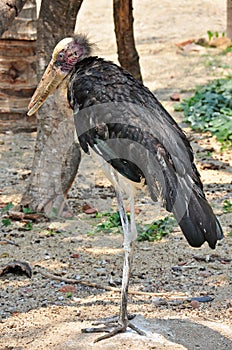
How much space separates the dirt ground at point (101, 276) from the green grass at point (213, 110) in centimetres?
14

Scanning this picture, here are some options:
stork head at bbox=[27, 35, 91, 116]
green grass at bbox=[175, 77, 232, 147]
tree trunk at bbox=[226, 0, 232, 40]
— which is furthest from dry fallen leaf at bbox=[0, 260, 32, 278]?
tree trunk at bbox=[226, 0, 232, 40]

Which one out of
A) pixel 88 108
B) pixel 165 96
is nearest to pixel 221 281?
pixel 88 108

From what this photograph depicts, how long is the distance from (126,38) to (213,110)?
5.06ft

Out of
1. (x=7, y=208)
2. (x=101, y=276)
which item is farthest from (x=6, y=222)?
(x=101, y=276)

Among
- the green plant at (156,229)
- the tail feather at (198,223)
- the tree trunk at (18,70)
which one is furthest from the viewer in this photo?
the tree trunk at (18,70)

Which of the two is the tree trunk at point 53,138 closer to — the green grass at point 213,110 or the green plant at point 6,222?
the green plant at point 6,222

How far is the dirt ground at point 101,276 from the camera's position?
13.9 ft

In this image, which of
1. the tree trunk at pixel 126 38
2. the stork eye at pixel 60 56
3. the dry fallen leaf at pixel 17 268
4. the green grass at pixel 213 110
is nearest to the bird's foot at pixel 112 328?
the dry fallen leaf at pixel 17 268

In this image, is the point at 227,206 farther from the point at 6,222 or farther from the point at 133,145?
the point at 133,145

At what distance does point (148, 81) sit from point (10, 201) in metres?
4.42

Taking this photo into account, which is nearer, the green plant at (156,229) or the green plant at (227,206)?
the green plant at (156,229)

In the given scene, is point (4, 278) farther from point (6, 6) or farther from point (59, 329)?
point (6, 6)

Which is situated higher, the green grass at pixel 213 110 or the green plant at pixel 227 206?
the green plant at pixel 227 206

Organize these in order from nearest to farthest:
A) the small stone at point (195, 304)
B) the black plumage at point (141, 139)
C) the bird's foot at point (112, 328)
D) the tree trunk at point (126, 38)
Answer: the black plumage at point (141, 139)
the bird's foot at point (112, 328)
the small stone at point (195, 304)
the tree trunk at point (126, 38)
